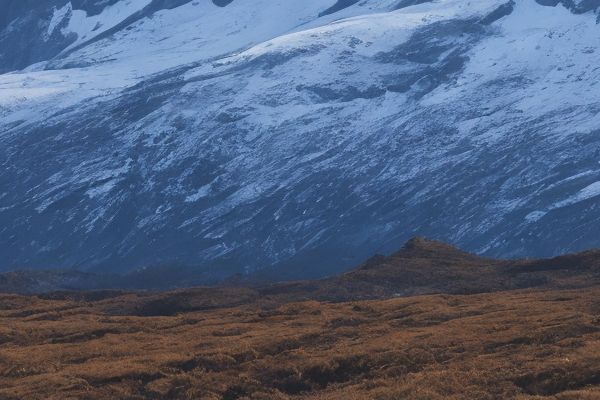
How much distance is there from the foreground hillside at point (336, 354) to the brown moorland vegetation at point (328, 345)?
0.28 ft

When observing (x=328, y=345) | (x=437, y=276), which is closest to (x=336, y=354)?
(x=328, y=345)

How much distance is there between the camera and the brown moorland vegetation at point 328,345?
160 feet

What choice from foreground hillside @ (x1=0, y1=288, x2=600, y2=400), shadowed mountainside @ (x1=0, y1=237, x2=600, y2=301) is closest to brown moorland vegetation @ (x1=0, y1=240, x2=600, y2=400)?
foreground hillside @ (x1=0, y1=288, x2=600, y2=400)

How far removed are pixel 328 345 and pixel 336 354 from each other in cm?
495

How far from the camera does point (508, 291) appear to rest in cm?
8738

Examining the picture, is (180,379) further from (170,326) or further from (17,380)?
(170,326)

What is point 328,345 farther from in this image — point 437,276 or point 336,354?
point 437,276

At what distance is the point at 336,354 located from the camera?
2238 inches

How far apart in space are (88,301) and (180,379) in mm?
53446

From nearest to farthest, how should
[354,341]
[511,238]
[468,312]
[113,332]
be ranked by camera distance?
[354,341]
[468,312]
[113,332]
[511,238]

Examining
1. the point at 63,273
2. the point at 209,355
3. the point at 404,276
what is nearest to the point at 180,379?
the point at 209,355

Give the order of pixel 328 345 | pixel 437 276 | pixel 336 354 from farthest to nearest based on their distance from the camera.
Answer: pixel 437 276, pixel 328 345, pixel 336 354

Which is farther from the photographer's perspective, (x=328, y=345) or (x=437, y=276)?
(x=437, y=276)

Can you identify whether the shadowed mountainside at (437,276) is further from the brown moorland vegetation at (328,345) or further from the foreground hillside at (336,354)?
the foreground hillside at (336,354)
